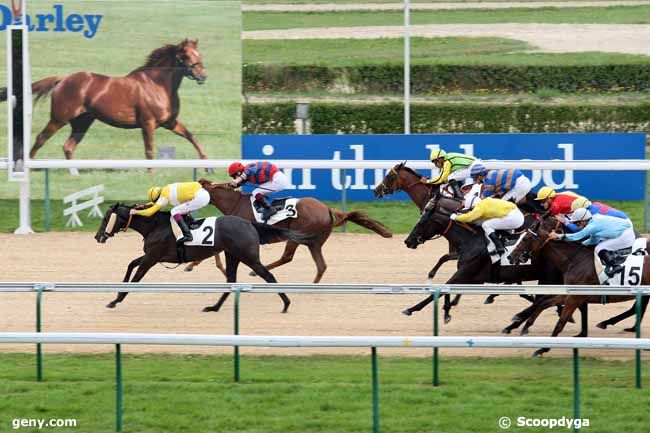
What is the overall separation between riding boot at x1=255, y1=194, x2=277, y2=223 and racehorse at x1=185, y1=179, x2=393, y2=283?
10cm

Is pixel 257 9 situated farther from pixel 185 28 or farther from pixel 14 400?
pixel 14 400

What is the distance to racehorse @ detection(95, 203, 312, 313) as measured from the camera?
1079 cm

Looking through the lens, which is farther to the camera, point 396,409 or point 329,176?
point 329,176

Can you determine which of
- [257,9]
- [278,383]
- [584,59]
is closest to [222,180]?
[278,383]

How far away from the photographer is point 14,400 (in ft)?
26.1

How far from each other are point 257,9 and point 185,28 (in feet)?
35.1

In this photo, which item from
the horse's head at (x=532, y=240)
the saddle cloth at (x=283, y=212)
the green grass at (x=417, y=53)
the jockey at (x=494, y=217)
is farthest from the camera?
the green grass at (x=417, y=53)

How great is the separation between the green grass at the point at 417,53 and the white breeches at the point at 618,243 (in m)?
13.2

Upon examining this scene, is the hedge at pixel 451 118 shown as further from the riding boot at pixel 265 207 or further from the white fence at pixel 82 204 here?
the riding boot at pixel 265 207

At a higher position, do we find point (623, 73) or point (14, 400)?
point (623, 73)

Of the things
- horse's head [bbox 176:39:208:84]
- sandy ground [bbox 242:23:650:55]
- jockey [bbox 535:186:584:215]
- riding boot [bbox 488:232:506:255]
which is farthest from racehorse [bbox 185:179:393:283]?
sandy ground [bbox 242:23:650:55]

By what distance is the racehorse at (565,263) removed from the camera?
30.3 ft

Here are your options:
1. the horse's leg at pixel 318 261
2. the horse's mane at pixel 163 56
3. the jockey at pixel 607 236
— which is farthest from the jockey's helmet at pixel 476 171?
the horse's mane at pixel 163 56

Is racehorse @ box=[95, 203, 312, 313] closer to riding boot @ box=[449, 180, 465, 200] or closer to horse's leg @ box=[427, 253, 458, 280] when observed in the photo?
horse's leg @ box=[427, 253, 458, 280]
